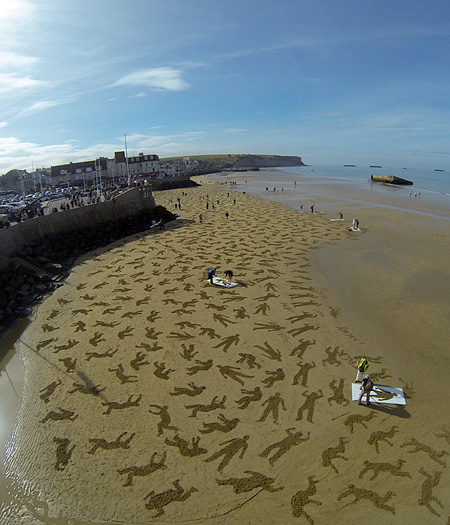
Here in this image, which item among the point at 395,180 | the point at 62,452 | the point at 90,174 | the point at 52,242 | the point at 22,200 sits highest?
the point at 90,174

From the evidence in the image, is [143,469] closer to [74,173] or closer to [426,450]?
[426,450]

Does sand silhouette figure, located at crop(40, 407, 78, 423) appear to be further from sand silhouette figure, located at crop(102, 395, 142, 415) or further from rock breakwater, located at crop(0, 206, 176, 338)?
rock breakwater, located at crop(0, 206, 176, 338)

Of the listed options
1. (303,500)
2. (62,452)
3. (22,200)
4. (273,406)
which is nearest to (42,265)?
(62,452)

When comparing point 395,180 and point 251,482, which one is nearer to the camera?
point 251,482

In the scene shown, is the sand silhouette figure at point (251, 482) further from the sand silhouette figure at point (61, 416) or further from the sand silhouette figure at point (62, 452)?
the sand silhouette figure at point (61, 416)

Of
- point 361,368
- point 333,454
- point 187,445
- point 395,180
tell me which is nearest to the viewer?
point 333,454

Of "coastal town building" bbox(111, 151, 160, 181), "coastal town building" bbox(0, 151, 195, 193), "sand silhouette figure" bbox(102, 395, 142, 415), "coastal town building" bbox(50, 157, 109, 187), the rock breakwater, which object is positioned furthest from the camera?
"coastal town building" bbox(111, 151, 160, 181)

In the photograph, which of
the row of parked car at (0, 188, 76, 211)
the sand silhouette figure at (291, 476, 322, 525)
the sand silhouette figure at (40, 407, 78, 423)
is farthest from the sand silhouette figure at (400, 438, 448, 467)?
the row of parked car at (0, 188, 76, 211)
